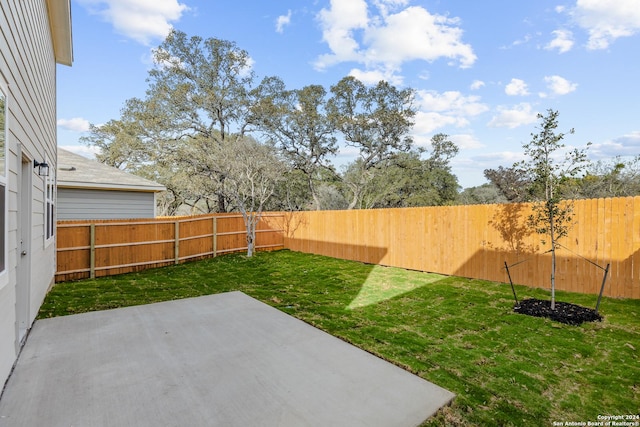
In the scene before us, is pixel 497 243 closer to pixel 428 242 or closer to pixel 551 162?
pixel 428 242

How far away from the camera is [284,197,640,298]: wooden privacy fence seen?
5.16 m

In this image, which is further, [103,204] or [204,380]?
[103,204]

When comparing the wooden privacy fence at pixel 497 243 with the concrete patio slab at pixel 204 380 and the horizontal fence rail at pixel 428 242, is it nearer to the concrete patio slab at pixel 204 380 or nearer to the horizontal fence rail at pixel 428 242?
the horizontal fence rail at pixel 428 242

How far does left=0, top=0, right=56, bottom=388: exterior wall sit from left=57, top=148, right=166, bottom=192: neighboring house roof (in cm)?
437

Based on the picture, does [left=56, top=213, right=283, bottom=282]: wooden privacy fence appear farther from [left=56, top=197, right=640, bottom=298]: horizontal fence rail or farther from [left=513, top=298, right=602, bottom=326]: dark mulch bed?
[left=513, top=298, right=602, bottom=326]: dark mulch bed

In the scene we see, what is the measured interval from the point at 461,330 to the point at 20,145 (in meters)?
5.26

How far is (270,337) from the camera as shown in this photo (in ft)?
11.7

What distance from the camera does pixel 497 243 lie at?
661 cm

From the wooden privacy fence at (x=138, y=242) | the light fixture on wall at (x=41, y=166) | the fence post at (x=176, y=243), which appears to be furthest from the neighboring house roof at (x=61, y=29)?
the fence post at (x=176, y=243)

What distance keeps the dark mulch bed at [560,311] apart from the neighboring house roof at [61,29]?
28.3 feet

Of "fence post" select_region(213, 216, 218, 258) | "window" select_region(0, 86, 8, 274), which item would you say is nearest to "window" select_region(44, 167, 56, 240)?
"window" select_region(0, 86, 8, 274)

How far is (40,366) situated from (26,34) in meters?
3.25

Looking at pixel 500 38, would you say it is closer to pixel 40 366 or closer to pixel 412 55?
pixel 412 55

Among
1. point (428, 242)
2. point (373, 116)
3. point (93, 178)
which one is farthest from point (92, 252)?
point (373, 116)
